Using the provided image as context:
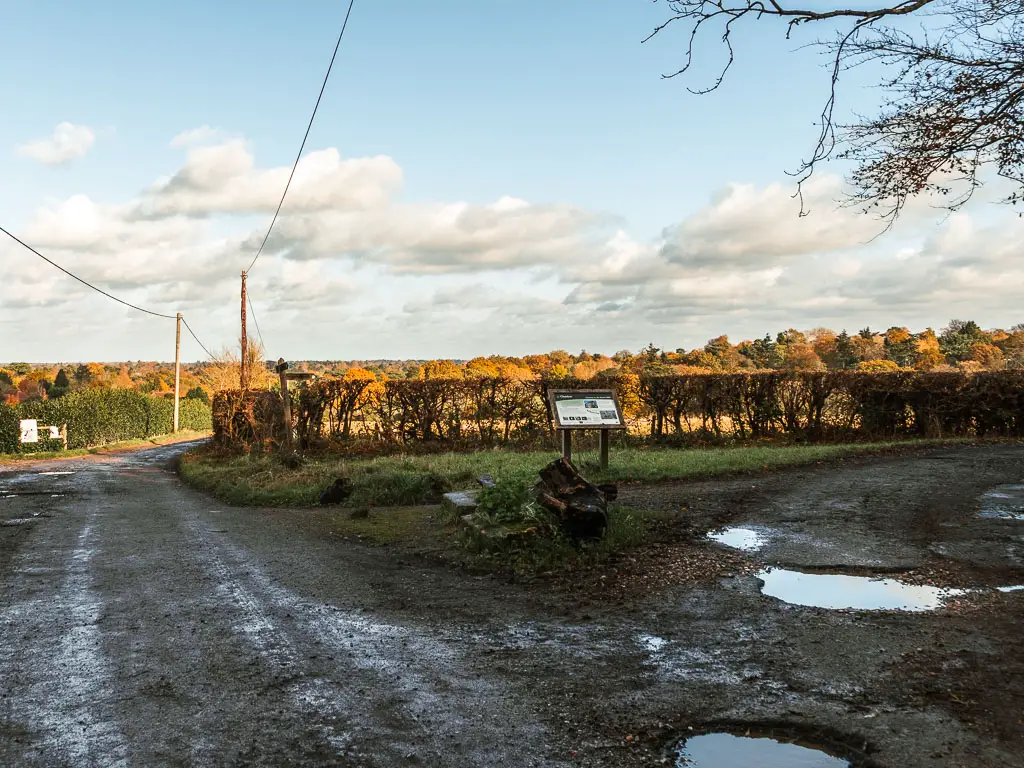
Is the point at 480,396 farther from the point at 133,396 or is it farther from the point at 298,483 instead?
the point at 133,396

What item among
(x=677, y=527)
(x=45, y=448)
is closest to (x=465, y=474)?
(x=677, y=527)

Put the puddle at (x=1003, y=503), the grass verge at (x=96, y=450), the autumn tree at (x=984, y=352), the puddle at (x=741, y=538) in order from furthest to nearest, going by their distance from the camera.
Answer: the autumn tree at (x=984, y=352), the grass verge at (x=96, y=450), the puddle at (x=1003, y=503), the puddle at (x=741, y=538)

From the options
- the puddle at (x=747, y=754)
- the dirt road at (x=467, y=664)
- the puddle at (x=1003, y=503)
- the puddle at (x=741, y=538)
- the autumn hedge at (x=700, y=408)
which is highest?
the autumn hedge at (x=700, y=408)

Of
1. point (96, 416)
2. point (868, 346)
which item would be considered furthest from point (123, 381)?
point (868, 346)

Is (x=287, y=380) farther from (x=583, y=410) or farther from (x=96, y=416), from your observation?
(x=96, y=416)

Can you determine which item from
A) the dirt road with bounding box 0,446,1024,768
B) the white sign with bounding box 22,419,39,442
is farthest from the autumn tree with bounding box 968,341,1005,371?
the white sign with bounding box 22,419,39,442

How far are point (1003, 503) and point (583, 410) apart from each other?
20.1 ft

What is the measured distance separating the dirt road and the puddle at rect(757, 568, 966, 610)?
0.67 feet

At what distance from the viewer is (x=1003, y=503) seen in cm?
1065

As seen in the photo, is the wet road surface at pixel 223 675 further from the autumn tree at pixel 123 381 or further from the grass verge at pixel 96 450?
the autumn tree at pixel 123 381

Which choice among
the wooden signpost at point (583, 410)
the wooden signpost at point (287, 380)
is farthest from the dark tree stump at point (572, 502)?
the wooden signpost at point (287, 380)

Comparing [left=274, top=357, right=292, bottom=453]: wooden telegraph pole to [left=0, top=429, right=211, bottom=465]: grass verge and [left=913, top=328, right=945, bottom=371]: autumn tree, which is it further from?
[left=913, top=328, right=945, bottom=371]: autumn tree

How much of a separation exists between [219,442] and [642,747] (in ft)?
75.8

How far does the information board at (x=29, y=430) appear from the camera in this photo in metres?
34.6
